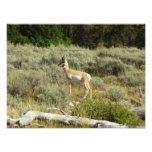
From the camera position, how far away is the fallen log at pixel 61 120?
200 inches

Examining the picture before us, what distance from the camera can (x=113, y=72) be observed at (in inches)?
278

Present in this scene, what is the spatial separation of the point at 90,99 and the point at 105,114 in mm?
501

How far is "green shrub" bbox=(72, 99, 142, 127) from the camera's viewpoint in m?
5.14

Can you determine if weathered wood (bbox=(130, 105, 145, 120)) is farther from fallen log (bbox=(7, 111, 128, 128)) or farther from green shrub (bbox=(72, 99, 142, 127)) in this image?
fallen log (bbox=(7, 111, 128, 128))

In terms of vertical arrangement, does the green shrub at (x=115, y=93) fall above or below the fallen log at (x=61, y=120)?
above

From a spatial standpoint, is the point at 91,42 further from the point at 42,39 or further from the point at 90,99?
the point at 90,99

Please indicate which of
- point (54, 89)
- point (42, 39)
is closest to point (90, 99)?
point (54, 89)

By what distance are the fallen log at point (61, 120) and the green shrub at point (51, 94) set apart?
28.6 inches

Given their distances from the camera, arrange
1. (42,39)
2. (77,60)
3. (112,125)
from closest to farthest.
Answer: (112,125), (77,60), (42,39)

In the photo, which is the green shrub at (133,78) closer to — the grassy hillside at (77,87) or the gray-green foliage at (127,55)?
the grassy hillside at (77,87)

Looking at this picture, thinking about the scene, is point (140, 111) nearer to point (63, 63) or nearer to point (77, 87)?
point (77, 87)

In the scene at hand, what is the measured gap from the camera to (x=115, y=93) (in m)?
6.07

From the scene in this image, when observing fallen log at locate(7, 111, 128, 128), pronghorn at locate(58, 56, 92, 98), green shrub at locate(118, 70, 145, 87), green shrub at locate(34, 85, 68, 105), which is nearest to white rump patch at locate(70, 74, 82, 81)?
pronghorn at locate(58, 56, 92, 98)

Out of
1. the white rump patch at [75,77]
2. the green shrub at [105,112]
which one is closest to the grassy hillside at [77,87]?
the green shrub at [105,112]
